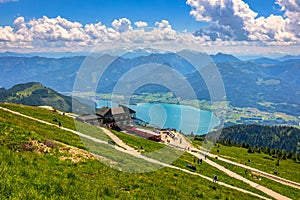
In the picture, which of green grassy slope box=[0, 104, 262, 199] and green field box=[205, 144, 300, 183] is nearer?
green grassy slope box=[0, 104, 262, 199]

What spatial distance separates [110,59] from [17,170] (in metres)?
19.2

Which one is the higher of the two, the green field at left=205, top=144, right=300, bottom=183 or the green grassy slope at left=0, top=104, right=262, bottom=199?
the green grassy slope at left=0, top=104, right=262, bottom=199

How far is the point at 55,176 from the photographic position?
50.6 ft

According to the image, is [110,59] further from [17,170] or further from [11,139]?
[17,170]

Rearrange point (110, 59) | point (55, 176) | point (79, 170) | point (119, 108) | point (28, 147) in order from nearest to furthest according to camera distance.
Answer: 1. point (55, 176)
2. point (79, 170)
3. point (28, 147)
4. point (110, 59)
5. point (119, 108)

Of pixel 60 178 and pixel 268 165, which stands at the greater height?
pixel 60 178

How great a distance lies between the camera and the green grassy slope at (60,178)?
41.6ft

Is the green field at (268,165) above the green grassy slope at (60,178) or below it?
below

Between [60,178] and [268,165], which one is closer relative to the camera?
[60,178]

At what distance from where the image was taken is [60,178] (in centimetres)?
1541

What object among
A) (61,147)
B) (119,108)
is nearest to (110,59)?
(61,147)

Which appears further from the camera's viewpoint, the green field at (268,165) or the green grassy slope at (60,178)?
the green field at (268,165)

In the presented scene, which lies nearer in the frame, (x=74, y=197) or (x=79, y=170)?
(x=74, y=197)

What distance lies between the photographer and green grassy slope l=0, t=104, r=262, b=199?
1268 centimetres
